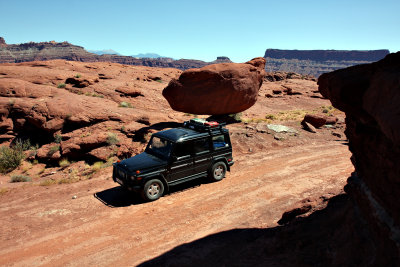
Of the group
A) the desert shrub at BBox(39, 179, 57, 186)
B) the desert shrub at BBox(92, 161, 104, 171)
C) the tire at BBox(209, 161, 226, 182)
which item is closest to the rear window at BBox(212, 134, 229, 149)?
the tire at BBox(209, 161, 226, 182)

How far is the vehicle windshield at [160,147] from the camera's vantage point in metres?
9.22

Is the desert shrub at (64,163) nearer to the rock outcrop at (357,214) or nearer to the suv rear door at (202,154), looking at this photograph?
the suv rear door at (202,154)

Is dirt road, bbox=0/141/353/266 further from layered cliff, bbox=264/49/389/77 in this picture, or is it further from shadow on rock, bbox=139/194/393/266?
layered cliff, bbox=264/49/389/77

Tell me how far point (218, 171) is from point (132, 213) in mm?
3663

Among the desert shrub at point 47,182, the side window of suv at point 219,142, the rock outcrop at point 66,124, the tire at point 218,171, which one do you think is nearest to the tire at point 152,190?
the tire at point 218,171

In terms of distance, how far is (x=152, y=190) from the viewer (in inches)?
347

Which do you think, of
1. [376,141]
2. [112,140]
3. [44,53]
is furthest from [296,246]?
[44,53]

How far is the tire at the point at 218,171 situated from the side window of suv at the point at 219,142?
2.09 ft

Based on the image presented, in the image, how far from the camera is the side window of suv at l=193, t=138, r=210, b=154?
9.62 metres

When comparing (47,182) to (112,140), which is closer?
(47,182)

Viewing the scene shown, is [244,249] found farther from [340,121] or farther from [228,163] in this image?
[340,121]

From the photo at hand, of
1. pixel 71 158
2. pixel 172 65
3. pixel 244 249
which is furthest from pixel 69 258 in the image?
pixel 172 65

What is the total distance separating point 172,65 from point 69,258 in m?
155

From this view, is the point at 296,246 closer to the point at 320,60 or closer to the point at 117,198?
the point at 117,198
